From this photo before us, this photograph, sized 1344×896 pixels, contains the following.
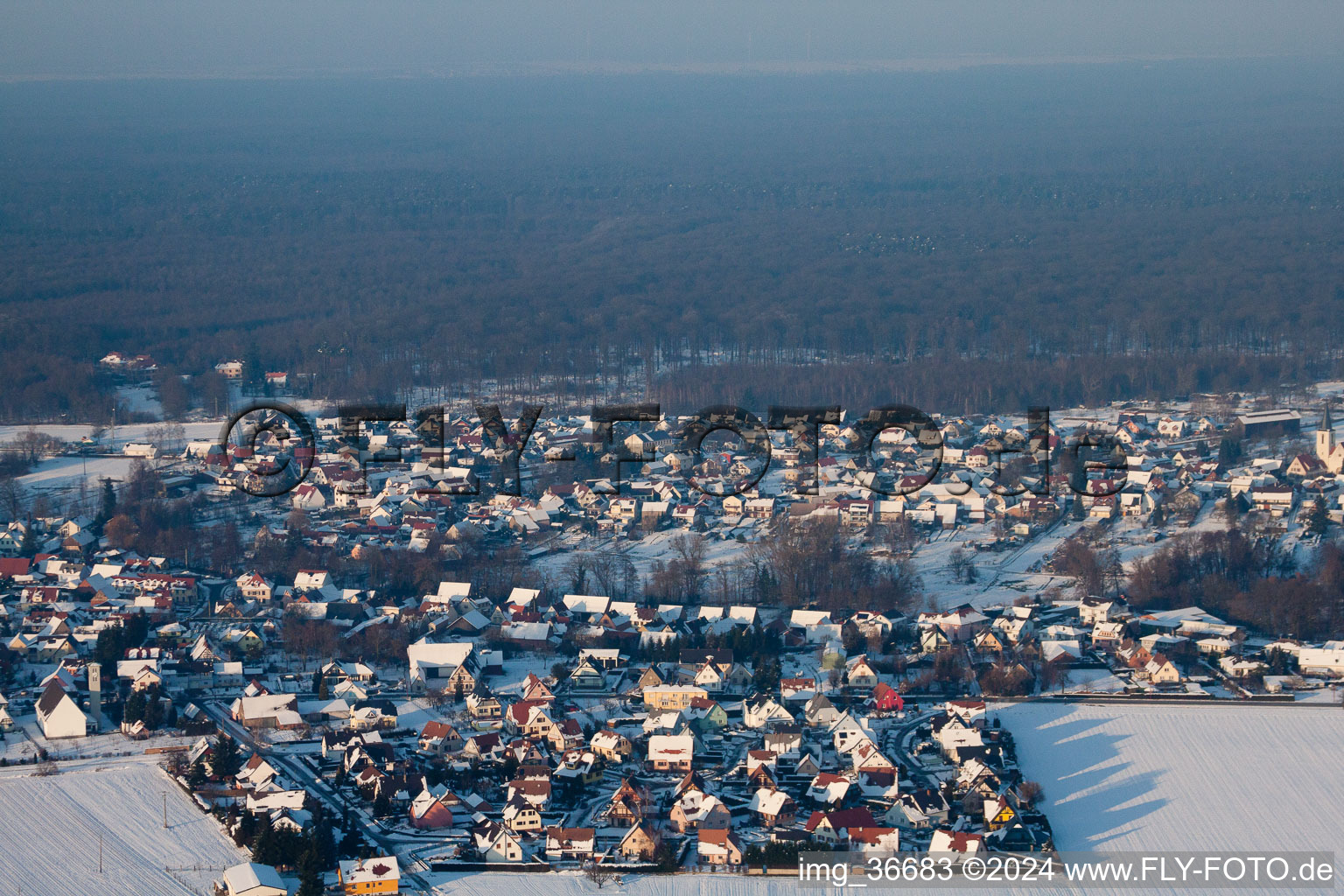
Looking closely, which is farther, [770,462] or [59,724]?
[770,462]

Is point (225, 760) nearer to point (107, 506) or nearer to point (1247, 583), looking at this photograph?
point (107, 506)

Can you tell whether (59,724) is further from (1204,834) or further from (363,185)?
(363,185)

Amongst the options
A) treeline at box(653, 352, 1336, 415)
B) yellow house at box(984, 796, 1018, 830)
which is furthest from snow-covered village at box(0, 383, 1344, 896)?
treeline at box(653, 352, 1336, 415)

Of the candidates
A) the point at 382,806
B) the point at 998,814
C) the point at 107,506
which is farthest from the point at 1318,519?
the point at 107,506

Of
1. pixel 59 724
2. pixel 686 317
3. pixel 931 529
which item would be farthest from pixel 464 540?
pixel 686 317

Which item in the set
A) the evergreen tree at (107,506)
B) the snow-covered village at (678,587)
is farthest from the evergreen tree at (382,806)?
the evergreen tree at (107,506)

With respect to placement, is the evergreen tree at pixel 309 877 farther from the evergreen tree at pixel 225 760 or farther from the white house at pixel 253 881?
the evergreen tree at pixel 225 760
